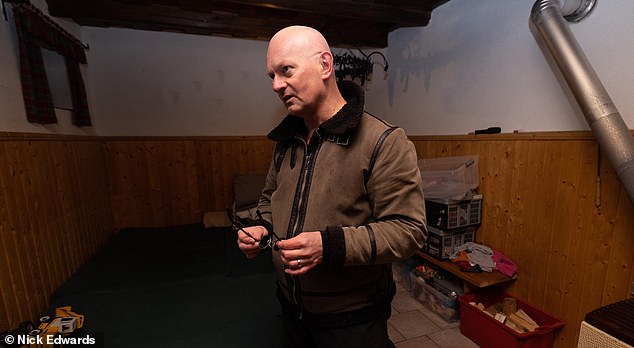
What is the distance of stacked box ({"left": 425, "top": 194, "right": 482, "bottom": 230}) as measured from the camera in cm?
212

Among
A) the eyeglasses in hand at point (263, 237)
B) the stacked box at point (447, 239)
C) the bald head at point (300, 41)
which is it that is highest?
the bald head at point (300, 41)

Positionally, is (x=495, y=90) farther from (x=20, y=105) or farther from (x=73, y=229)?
(x=73, y=229)

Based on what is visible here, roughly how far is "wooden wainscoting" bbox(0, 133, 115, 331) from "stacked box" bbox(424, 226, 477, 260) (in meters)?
2.55

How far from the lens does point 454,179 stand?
2.22m

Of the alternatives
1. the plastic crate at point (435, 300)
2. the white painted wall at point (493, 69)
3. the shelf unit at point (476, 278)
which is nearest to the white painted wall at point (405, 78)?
the white painted wall at point (493, 69)

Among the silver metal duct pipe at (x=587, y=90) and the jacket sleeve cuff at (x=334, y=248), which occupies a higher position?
Answer: the silver metal duct pipe at (x=587, y=90)

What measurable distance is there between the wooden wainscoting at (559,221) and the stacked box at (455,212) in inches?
2.6

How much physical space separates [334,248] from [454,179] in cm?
185

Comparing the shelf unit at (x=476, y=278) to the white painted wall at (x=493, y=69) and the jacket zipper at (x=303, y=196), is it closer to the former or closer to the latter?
the white painted wall at (x=493, y=69)

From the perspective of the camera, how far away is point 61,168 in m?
2.15

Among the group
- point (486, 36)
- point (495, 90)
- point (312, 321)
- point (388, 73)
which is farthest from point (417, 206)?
point (388, 73)

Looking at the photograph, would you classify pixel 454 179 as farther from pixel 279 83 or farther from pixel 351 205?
pixel 279 83

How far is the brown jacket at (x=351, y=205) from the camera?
0.69m

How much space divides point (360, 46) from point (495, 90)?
1891 mm
